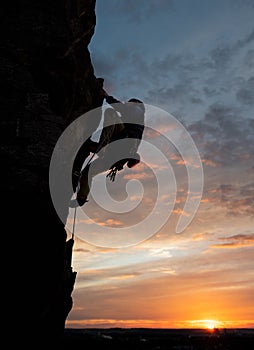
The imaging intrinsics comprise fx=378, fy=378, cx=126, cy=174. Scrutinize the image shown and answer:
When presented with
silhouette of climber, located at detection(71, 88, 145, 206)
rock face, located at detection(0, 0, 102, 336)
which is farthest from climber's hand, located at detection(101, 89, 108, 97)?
rock face, located at detection(0, 0, 102, 336)

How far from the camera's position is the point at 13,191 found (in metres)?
15.6

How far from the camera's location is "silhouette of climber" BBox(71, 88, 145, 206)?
926 inches

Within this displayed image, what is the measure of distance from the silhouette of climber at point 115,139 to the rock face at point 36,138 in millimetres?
2591

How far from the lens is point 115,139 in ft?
80.6

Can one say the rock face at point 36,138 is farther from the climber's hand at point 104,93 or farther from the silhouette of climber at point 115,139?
the silhouette of climber at point 115,139

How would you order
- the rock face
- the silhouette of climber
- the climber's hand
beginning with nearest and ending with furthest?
the rock face, the silhouette of climber, the climber's hand

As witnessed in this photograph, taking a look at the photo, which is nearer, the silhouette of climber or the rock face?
the rock face

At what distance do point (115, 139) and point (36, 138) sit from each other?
8.40 m

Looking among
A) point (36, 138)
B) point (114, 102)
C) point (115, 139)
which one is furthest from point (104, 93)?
point (36, 138)

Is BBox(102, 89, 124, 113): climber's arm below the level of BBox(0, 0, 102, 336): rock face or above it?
above

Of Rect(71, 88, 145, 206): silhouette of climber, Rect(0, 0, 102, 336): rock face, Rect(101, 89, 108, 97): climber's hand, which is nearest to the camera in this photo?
Rect(0, 0, 102, 336): rock face

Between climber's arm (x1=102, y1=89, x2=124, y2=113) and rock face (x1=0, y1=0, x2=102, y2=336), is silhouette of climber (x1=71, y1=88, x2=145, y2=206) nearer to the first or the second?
climber's arm (x1=102, y1=89, x2=124, y2=113)

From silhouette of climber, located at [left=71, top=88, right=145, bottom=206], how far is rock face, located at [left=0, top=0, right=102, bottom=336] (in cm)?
259

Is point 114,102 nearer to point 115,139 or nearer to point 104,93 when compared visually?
point 104,93
